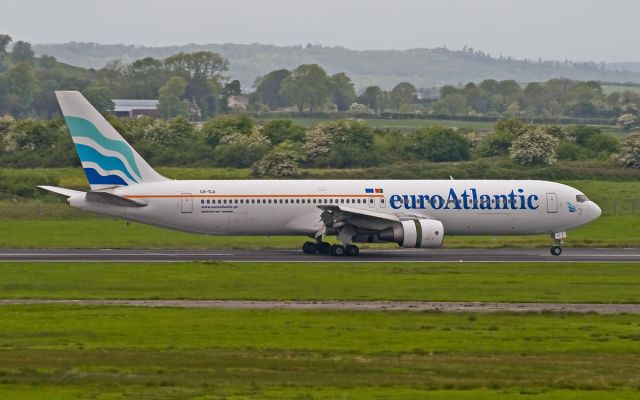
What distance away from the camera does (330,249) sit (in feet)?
196

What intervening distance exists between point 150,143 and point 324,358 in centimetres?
7903

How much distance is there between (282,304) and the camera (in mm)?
41062

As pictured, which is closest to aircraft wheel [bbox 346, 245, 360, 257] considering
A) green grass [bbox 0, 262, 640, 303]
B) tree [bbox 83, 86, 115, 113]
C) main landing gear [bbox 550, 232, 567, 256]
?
green grass [bbox 0, 262, 640, 303]

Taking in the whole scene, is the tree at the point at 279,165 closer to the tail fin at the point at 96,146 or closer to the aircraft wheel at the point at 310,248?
the aircraft wheel at the point at 310,248

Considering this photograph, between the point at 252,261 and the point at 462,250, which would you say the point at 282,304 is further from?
the point at 462,250

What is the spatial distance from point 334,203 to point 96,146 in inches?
440

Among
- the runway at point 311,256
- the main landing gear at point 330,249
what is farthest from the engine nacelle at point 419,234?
the main landing gear at point 330,249

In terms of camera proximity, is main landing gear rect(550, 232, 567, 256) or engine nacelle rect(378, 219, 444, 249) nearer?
engine nacelle rect(378, 219, 444, 249)

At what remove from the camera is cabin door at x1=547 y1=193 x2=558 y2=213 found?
2441 inches

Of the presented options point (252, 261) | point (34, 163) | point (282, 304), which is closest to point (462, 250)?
point (252, 261)

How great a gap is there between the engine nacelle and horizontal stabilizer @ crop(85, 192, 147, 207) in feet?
38.0

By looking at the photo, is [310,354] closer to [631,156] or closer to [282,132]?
[631,156]

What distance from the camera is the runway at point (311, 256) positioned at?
2217 inches

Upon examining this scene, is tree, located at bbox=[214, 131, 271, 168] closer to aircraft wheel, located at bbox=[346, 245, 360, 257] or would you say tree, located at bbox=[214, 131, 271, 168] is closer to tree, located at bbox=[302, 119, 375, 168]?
tree, located at bbox=[302, 119, 375, 168]
